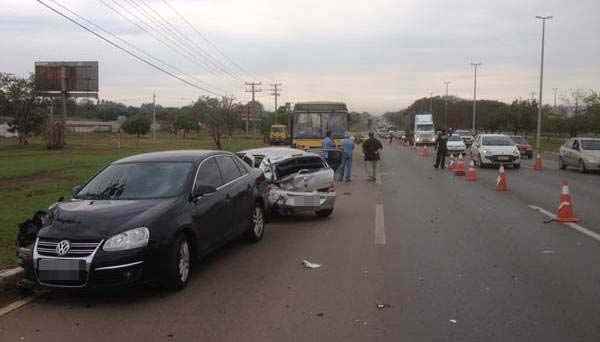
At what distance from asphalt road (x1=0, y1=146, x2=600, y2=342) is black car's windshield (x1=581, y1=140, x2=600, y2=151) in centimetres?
1719

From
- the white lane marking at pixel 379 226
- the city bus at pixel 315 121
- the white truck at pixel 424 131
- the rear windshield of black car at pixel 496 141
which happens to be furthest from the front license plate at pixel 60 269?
the white truck at pixel 424 131

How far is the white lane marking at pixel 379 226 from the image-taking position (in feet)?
32.7

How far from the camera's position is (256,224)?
9.96 metres

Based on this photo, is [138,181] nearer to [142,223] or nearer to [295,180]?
[142,223]

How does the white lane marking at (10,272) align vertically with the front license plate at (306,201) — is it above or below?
below

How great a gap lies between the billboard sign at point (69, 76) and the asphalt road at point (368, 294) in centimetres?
5269

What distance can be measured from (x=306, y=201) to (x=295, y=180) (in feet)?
1.54

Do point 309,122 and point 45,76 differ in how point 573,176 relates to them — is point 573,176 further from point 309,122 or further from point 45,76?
point 45,76

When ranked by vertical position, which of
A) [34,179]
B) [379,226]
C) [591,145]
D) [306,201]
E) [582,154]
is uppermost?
[591,145]

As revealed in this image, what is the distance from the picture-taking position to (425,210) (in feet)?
44.9

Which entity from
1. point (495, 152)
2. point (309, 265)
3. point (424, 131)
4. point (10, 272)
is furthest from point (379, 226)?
point (424, 131)

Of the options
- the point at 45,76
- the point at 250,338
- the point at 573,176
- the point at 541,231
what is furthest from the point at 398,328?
the point at 45,76

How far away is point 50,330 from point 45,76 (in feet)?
188

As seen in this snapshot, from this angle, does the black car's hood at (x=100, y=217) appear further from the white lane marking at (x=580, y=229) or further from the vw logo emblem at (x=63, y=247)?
the white lane marking at (x=580, y=229)
